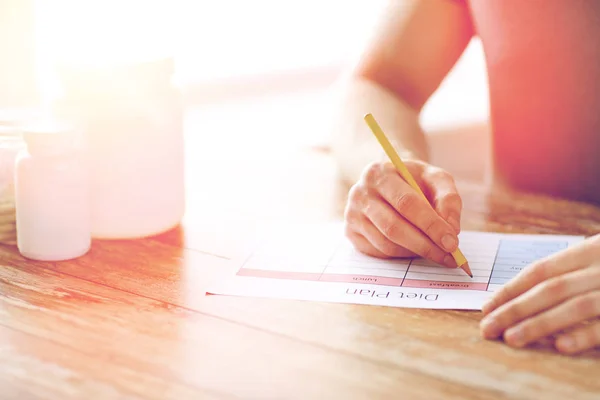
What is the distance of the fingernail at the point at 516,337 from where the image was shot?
0.73 meters

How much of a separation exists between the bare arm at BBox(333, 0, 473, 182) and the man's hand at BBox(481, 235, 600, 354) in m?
0.61

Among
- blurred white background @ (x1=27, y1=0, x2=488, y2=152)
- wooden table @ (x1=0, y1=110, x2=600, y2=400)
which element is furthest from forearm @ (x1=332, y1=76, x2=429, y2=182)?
blurred white background @ (x1=27, y1=0, x2=488, y2=152)

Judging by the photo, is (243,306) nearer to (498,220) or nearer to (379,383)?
(379,383)

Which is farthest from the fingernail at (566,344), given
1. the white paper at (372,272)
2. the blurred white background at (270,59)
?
the blurred white background at (270,59)

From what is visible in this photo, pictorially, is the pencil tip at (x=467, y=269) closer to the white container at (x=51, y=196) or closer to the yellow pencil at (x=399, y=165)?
the yellow pencil at (x=399, y=165)

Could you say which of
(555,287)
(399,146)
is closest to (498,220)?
(399,146)

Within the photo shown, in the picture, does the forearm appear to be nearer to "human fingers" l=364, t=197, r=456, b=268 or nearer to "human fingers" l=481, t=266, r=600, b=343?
"human fingers" l=364, t=197, r=456, b=268

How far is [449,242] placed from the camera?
0.90 meters

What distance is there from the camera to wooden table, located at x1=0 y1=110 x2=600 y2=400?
0.66 meters

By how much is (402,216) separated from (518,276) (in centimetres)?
21

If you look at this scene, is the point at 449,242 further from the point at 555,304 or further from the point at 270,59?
the point at 270,59

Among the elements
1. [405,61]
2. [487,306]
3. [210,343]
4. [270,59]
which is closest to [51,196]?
[210,343]

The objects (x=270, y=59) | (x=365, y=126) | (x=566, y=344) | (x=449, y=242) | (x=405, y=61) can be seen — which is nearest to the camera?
(x=566, y=344)

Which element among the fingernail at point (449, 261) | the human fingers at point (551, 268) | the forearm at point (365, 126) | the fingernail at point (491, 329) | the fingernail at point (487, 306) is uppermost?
the human fingers at point (551, 268)
